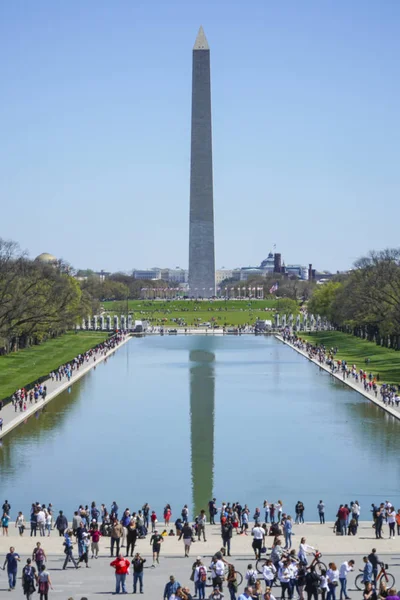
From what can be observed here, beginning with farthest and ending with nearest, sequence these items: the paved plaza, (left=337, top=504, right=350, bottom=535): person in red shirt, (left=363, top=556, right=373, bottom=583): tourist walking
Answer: (left=337, top=504, right=350, bottom=535): person in red shirt
the paved plaza
(left=363, top=556, right=373, bottom=583): tourist walking

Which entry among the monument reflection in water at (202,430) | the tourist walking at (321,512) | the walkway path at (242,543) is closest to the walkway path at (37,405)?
the monument reflection in water at (202,430)

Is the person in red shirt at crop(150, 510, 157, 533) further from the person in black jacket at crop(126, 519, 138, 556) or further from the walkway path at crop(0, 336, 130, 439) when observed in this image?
the walkway path at crop(0, 336, 130, 439)

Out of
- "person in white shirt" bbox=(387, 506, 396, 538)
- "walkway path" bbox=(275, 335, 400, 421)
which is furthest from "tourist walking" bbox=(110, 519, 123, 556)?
"walkway path" bbox=(275, 335, 400, 421)

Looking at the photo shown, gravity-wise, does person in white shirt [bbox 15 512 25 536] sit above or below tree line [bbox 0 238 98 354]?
below

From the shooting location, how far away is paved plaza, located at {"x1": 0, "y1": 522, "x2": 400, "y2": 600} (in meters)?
19.5

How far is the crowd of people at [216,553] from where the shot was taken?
18.0 m

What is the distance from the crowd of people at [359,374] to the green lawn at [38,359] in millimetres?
17614

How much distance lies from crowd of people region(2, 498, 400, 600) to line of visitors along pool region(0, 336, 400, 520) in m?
2.49

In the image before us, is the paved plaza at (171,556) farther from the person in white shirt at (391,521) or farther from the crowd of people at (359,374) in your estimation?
the crowd of people at (359,374)

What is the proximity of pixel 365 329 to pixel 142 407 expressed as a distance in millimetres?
51857

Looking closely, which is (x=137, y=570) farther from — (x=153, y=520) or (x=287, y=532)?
(x=153, y=520)

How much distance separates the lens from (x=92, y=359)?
76.0 metres

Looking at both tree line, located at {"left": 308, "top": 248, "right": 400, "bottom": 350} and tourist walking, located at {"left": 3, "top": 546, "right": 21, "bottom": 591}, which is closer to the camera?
tourist walking, located at {"left": 3, "top": 546, "right": 21, "bottom": 591}

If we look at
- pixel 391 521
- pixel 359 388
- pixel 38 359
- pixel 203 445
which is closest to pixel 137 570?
pixel 391 521
